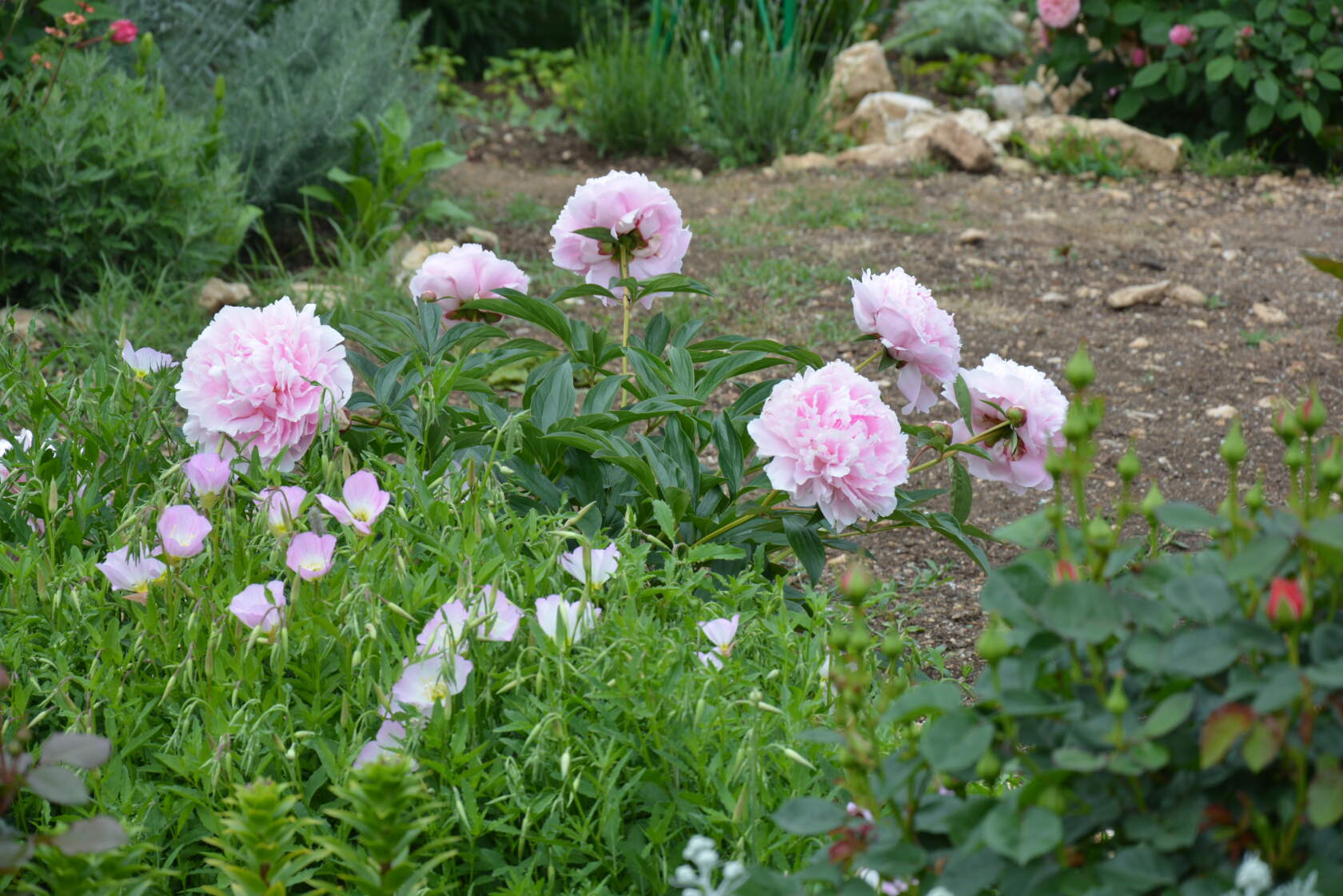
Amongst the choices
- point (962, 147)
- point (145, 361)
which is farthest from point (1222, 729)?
point (962, 147)

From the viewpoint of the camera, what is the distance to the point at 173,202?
3.75m

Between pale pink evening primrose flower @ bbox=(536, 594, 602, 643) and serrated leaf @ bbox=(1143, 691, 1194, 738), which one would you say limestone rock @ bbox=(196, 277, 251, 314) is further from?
serrated leaf @ bbox=(1143, 691, 1194, 738)

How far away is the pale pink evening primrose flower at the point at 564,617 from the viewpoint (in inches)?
52.3

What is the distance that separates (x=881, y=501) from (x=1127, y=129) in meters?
4.80

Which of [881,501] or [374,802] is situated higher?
[374,802]

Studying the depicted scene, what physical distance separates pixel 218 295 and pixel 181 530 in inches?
96.4

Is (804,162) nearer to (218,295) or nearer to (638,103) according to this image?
(638,103)

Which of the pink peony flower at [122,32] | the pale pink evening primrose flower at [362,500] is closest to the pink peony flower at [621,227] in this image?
the pale pink evening primrose flower at [362,500]

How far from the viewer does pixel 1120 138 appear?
582cm

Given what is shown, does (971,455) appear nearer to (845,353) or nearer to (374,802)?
(374,802)

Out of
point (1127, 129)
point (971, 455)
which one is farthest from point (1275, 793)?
point (1127, 129)

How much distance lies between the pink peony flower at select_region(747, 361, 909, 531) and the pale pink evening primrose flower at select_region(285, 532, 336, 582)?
1.84 feet

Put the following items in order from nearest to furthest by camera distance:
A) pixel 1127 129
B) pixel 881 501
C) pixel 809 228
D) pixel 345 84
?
pixel 881 501
pixel 345 84
pixel 809 228
pixel 1127 129

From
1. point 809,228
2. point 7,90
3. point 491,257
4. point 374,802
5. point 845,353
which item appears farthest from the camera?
point 809,228
